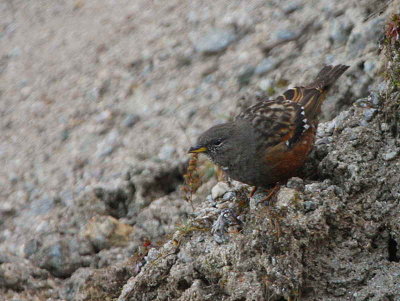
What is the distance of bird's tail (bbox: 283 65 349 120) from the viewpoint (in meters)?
5.49

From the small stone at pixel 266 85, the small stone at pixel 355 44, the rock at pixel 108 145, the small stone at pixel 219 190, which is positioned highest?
the small stone at pixel 219 190

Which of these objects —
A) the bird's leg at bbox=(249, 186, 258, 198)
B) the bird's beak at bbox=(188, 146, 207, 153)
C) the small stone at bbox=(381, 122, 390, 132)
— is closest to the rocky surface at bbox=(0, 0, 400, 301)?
the small stone at bbox=(381, 122, 390, 132)

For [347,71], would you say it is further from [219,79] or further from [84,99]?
[84,99]

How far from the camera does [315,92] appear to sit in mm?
5676

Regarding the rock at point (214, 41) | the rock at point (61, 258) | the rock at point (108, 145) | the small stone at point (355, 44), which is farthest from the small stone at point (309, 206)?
the rock at point (214, 41)

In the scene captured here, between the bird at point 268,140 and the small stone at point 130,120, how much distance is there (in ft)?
7.40

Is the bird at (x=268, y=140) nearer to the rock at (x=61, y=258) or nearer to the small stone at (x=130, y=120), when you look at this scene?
the rock at (x=61, y=258)

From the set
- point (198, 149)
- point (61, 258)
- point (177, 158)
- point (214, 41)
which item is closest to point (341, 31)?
point (214, 41)

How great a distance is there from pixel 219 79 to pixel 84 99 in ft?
6.11

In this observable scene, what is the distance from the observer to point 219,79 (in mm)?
7359

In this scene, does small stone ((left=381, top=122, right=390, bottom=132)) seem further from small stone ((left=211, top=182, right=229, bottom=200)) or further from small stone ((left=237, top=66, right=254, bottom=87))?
small stone ((left=237, top=66, right=254, bottom=87))

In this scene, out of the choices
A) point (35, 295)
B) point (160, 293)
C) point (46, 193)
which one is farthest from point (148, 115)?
point (160, 293)

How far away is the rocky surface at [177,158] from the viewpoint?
3961 millimetres

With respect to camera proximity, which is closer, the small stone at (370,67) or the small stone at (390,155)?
the small stone at (390,155)
